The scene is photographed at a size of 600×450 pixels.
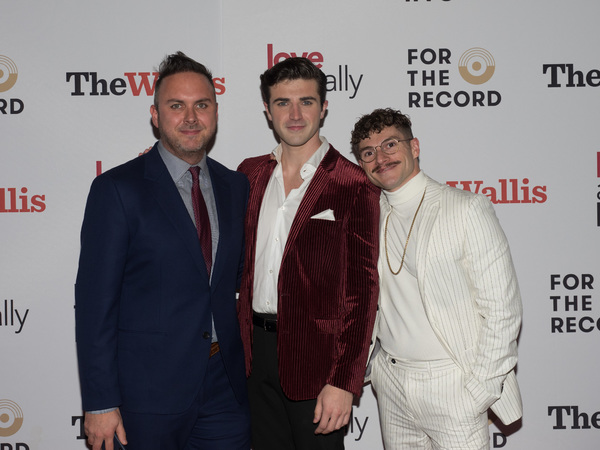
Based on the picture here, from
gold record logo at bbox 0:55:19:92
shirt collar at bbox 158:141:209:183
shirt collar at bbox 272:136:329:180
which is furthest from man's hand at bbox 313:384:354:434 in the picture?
gold record logo at bbox 0:55:19:92

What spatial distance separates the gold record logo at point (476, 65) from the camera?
3.13m

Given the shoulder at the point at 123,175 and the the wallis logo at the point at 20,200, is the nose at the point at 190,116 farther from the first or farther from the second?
the the wallis logo at the point at 20,200

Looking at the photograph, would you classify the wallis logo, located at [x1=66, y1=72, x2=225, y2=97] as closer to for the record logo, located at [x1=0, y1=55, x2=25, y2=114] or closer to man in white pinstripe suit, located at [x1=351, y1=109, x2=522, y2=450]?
for the record logo, located at [x1=0, y1=55, x2=25, y2=114]

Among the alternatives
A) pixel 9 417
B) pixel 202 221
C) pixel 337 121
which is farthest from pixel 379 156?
pixel 9 417

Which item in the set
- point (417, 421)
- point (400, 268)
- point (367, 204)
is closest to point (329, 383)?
point (417, 421)

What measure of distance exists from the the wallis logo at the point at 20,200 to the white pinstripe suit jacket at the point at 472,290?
225 cm

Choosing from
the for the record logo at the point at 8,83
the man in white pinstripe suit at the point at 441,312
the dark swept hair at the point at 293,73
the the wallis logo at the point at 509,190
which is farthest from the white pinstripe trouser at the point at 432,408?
the for the record logo at the point at 8,83

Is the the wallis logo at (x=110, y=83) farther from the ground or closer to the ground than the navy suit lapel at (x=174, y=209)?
farther from the ground

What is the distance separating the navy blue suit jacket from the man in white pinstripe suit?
74cm

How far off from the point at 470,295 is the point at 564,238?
140cm

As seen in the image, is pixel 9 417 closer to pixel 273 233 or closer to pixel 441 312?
pixel 273 233

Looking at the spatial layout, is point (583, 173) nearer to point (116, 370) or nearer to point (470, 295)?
point (470, 295)

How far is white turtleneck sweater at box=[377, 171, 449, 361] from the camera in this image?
213 cm

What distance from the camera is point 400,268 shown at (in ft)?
7.23
